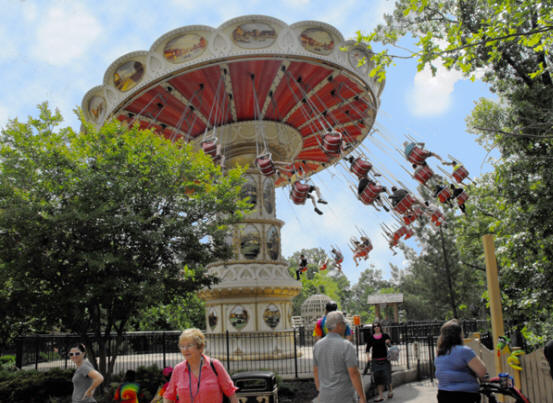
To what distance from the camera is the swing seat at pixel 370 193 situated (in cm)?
1540

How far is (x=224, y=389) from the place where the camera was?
14.2 feet

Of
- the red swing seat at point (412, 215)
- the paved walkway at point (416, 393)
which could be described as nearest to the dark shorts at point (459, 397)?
the paved walkway at point (416, 393)

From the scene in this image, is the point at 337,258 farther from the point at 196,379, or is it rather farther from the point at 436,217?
the point at 196,379

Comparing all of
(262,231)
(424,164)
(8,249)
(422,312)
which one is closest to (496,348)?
(424,164)

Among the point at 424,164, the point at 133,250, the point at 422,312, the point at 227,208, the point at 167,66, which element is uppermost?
the point at 167,66

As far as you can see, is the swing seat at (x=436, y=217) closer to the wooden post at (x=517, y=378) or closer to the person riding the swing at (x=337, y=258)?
the person riding the swing at (x=337, y=258)

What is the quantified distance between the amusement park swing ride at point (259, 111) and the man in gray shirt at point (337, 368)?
32.0ft

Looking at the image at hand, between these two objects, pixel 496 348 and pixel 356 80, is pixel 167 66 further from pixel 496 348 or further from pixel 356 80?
pixel 496 348

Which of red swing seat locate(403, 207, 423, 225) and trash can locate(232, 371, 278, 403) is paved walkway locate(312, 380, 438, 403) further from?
red swing seat locate(403, 207, 423, 225)

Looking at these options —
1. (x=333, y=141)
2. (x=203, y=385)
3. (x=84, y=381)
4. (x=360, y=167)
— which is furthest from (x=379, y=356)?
(x=333, y=141)

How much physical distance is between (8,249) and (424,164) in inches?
465

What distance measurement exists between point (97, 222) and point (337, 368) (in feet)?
25.3

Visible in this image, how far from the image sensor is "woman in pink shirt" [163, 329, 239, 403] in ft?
13.9

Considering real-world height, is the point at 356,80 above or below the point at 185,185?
above
